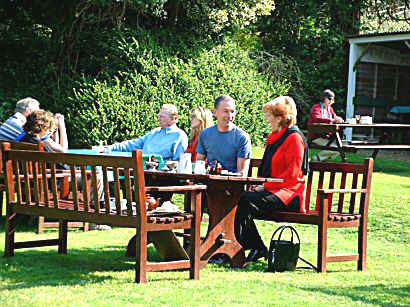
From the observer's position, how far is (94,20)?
1667cm

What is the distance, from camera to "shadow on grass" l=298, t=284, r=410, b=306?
18.5 feet

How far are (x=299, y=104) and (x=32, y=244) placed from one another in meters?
14.7

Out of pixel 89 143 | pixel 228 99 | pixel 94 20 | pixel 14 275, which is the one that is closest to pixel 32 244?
pixel 14 275

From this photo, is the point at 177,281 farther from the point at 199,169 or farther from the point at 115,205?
the point at 199,169

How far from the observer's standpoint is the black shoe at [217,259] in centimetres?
720

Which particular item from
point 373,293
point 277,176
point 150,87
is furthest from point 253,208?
point 150,87

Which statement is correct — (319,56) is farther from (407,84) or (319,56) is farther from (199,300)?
(199,300)

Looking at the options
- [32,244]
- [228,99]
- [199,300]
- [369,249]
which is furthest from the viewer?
[369,249]

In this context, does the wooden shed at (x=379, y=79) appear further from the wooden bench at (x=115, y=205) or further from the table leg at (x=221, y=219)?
the wooden bench at (x=115, y=205)

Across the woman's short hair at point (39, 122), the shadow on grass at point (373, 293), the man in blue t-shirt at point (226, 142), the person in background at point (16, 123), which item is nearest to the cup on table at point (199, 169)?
the man in blue t-shirt at point (226, 142)

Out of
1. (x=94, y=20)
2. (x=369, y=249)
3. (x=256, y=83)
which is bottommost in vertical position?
(x=369, y=249)

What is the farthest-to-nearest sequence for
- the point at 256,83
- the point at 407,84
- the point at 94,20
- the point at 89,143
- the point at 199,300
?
the point at 407,84 → the point at 256,83 → the point at 94,20 → the point at 89,143 → the point at 199,300

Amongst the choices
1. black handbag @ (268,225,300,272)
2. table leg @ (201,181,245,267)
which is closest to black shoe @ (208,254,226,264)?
table leg @ (201,181,245,267)

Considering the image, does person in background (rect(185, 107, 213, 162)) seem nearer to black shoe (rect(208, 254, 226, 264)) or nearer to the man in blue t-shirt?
the man in blue t-shirt
